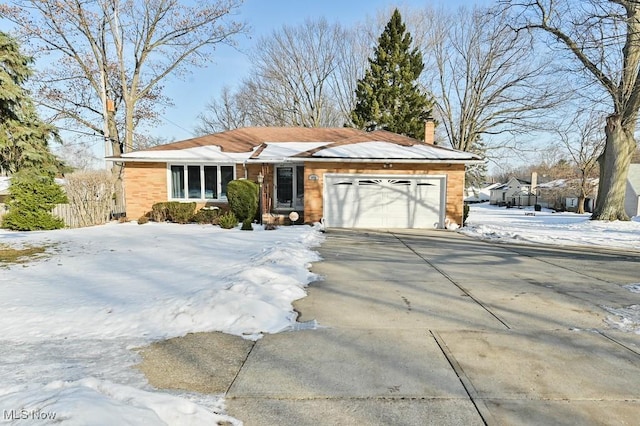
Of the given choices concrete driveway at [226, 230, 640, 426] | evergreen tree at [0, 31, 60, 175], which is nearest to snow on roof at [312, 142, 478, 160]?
concrete driveway at [226, 230, 640, 426]

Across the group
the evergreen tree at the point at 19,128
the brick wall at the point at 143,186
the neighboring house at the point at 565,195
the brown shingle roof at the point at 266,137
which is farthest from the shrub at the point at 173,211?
the neighboring house at the point at 565,195

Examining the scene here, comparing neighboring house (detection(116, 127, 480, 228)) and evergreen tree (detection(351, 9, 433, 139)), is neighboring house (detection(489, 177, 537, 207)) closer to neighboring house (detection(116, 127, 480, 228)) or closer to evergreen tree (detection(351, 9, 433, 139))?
evergreen tree (detection(351, 9, 433, 139))

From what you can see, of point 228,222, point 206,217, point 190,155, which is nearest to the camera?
point 228,222

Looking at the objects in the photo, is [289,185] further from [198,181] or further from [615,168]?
[615,168]

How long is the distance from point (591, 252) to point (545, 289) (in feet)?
15.8

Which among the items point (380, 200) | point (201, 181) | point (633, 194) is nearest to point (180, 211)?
point (201, 181)

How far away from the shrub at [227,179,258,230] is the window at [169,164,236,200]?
189cm

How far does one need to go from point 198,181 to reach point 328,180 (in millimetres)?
5638

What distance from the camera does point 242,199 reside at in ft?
41.4

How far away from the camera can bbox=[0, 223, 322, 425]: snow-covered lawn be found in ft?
7.06

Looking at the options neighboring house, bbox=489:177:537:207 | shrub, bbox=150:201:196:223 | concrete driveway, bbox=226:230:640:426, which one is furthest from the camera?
neighboring house, bbox=489:177:537:207

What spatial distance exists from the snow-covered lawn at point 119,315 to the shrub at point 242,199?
15.4ft

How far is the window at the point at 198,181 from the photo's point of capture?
14484 mm

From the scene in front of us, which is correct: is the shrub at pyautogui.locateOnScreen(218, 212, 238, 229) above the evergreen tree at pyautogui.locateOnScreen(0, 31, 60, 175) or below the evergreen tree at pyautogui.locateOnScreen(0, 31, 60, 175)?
below
